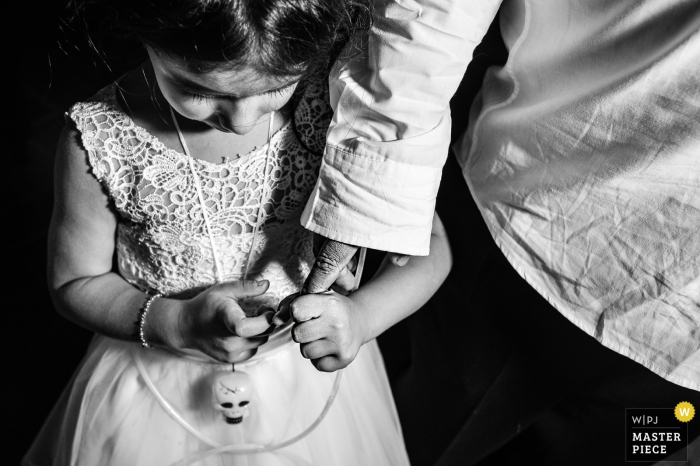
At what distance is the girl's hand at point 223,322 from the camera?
0.67 meters

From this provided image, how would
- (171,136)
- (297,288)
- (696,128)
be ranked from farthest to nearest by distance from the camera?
1. (297,288)
2. (171,136)
3. (696,128)

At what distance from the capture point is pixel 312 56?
1.96 feet

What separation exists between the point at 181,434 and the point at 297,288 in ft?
0.87

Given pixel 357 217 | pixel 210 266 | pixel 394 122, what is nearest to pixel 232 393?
pixel 210 266

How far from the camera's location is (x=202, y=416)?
85 cm

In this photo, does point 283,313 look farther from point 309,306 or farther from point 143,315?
point 143,315

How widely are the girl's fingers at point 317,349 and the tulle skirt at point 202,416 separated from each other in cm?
17

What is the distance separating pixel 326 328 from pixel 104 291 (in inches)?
13.6

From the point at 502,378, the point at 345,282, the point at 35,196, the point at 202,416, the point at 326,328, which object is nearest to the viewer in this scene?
the point at 326,328

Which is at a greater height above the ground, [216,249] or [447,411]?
[216,249]

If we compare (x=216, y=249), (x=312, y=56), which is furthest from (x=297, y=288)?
(x=312, y=56)

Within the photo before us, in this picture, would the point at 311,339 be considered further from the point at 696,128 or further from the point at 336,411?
the point at 696,128

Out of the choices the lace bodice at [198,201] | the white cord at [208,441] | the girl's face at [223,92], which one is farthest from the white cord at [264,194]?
the white cord at [208,441]

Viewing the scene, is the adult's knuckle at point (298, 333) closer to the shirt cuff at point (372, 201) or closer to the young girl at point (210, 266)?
the young girl at point (210, 266)
